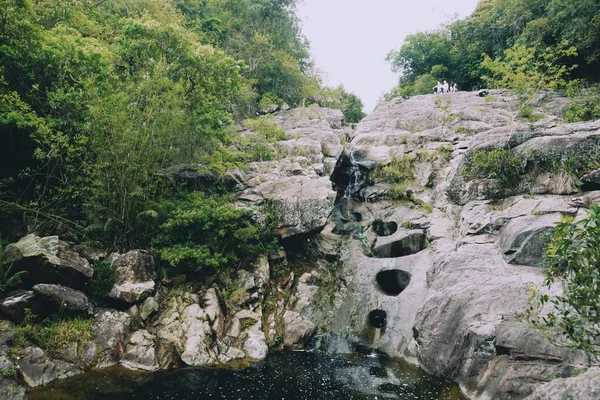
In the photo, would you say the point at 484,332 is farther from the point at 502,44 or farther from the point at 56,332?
the point at 502,44

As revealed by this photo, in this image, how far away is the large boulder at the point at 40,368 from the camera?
30.2ft

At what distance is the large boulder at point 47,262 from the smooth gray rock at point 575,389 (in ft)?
39.3

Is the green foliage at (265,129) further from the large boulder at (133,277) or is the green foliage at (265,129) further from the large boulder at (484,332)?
the large boulder at (484,332)

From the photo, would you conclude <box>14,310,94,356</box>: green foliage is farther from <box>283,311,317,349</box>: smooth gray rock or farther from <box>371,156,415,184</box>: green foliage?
<box>371,156,415,184</box>: green foliage

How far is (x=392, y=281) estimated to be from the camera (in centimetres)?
1567

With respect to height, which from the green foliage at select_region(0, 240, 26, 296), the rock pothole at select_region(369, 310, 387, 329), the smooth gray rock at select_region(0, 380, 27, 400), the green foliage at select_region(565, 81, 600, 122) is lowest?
the smooth gray rock at select_region(0, 380, 27, 400)

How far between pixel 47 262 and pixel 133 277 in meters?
2.56

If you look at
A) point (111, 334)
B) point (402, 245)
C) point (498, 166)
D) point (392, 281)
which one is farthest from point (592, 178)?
point (111, 334)

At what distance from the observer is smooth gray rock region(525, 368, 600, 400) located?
4609mm

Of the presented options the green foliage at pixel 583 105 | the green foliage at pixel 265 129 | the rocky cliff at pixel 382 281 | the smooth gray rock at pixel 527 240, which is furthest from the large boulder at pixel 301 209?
the green foliage at pixel 583 105

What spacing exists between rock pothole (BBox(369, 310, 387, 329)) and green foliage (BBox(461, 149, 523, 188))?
6.96 metres

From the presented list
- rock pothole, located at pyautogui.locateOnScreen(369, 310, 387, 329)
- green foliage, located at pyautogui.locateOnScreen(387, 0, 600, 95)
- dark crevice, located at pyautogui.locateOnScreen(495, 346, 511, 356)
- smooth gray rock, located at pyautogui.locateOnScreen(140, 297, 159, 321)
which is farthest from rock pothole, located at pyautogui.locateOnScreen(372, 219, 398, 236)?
green foliage, located at pyautogui.locateOnScreen(387, 0, 600, 95)

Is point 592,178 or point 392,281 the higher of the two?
point 592,178

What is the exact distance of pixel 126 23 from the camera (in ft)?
51.5
